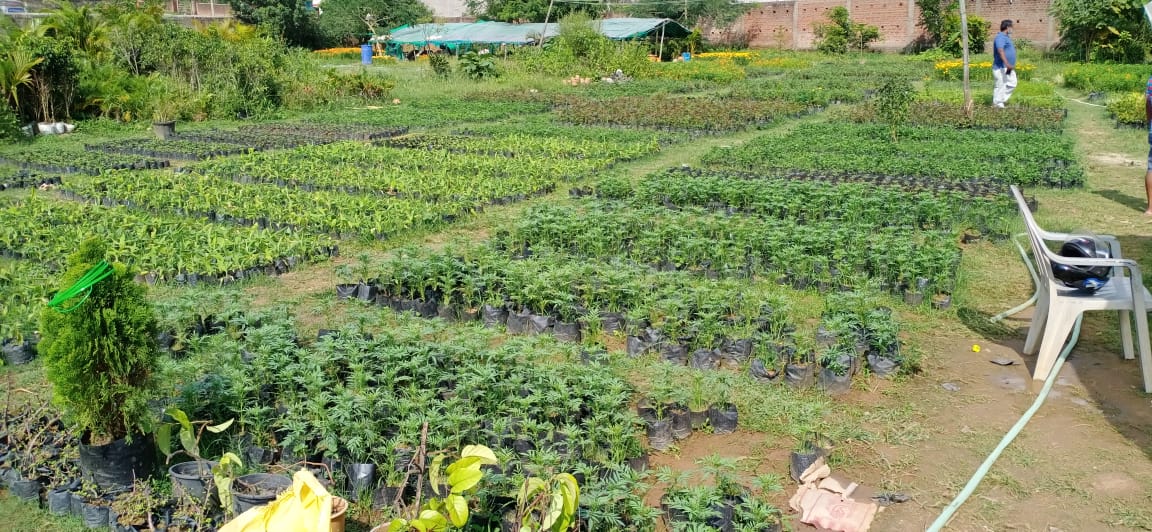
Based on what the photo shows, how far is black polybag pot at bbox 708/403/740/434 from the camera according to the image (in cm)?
515

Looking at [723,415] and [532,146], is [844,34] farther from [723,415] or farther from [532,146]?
[723,415]

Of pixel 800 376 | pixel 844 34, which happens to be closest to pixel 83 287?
pixel 800 376

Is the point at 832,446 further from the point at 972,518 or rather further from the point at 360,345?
the point at 360,345

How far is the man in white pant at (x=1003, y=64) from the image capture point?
17.5 meters

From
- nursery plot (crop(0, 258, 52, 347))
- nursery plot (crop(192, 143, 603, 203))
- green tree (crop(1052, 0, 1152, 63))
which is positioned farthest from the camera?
green tree (crop(1052, 0, 1152, 63))

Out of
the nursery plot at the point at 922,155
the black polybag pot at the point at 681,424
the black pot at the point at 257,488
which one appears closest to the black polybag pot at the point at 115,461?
the black pot at the point at 257,488

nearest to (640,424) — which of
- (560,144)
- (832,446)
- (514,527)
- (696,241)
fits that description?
(832,446)

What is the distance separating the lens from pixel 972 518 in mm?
4188

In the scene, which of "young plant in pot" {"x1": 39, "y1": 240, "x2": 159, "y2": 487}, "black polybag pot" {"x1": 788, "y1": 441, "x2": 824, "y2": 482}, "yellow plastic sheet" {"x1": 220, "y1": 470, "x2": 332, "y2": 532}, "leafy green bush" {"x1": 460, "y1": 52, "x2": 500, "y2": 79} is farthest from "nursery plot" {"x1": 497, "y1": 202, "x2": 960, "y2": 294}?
"leafy green bush" {"x1": 460, "y1": 52, "x2": 500, "y2": 79}

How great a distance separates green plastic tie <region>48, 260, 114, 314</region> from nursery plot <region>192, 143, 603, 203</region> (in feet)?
22.6

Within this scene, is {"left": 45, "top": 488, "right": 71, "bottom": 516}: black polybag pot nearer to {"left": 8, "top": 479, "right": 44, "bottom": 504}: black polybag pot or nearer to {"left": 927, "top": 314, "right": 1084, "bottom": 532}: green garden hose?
{"left": 8, "top": 479, "right": 44, "bottom": 504}: black polybag pot

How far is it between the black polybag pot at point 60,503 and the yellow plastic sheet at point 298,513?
1.88 metres

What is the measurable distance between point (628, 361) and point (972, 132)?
12.9 m

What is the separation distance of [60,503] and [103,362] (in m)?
0.78
